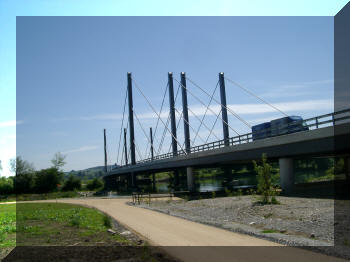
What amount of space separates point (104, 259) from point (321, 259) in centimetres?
578

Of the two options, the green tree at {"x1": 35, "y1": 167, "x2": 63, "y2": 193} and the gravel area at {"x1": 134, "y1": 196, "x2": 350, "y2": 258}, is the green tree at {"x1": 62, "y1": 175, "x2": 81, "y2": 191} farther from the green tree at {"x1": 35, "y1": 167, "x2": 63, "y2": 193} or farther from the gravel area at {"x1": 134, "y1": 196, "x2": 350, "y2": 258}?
the gravel area at {"x1": 134, "y1": 196, "x2": 350, "y2": 258}

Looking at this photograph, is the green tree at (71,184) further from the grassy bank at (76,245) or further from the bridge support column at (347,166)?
the grassy bank at (76,245)

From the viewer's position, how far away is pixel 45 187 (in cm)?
8100

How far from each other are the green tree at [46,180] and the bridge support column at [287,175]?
195 feet

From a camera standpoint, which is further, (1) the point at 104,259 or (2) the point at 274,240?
(2) the point at 274,240

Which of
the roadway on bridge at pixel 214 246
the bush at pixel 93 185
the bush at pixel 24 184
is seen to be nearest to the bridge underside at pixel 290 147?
the roadway on bridge at pixel 214 246

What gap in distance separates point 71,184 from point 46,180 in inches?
254

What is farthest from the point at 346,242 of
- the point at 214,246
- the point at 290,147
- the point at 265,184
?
the point at 290,147

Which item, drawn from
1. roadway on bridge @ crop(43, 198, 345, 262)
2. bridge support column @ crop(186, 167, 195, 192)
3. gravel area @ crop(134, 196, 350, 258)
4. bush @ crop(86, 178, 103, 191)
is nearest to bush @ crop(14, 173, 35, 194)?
bush @ crop(86, 178, 103, 191)

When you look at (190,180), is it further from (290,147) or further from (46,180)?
(46,180)

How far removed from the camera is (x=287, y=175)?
31.7 m

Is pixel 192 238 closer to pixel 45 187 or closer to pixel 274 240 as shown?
pixel 274 240

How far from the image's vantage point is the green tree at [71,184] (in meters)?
85.4

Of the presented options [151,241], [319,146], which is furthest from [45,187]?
[151,241]
